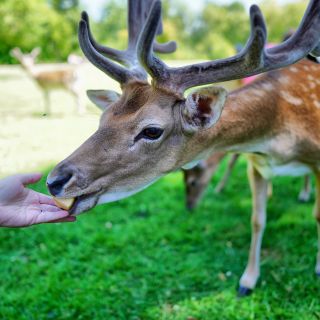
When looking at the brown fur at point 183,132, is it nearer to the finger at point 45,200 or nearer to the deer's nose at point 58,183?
the deer's nose at point 58,183

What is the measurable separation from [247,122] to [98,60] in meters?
1.08

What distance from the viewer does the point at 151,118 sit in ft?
8.71

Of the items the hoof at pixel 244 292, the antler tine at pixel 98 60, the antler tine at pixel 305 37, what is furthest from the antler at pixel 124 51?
the hoof at pixel 244 292

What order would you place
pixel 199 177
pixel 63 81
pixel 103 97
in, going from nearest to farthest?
1. pixel 103 97
2. pixel 199 177
3. pixel 63 81

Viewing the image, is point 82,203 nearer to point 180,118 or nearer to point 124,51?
point 180,118

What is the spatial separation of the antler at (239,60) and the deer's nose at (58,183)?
2.56 ft

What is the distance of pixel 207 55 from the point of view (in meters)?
42.8

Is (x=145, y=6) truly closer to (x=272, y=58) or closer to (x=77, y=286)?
(x=272, y=58)

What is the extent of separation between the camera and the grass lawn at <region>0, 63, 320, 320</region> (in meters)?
3.64

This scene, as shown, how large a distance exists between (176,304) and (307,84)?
1.97 m

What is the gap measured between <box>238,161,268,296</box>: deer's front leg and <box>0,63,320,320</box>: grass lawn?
88mm

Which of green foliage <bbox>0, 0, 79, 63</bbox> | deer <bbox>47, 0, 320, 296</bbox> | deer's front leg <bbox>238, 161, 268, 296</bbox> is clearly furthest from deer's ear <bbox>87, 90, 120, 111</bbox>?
green foliage <bbox>0, 0, 79, 63</bbox>

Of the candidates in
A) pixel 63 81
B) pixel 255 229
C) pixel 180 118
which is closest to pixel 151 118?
pixel 180 118

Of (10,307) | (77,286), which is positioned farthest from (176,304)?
(10,307)
